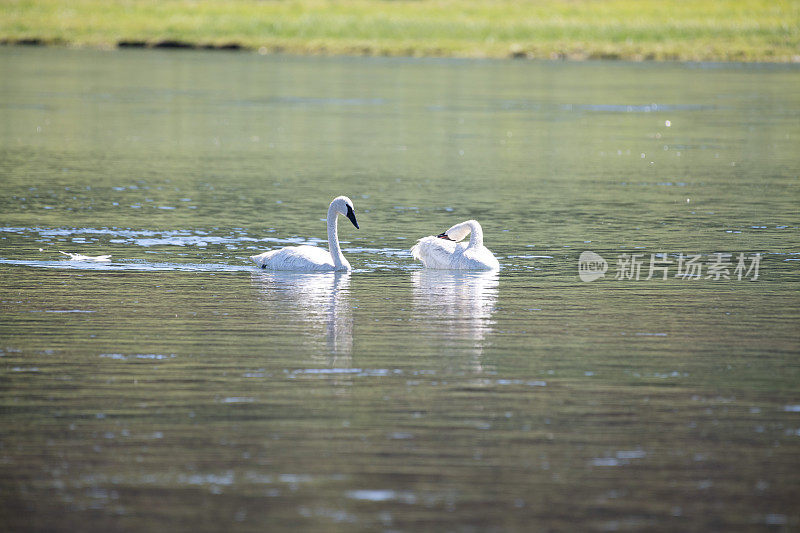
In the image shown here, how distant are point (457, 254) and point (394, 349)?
469cm

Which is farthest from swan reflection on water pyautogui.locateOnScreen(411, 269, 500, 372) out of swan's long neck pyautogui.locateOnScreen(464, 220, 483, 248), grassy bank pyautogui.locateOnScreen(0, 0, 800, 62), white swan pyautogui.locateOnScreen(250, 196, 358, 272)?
grassy bank pyautogui.locateOnScreen(0, 0, 800, 62)

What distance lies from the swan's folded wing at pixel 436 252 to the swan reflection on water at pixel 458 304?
14cm

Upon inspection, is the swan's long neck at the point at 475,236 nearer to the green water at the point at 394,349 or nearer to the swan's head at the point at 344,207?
the green water at the point at 394,349

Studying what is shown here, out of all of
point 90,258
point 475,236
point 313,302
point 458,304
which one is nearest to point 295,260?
point 313,302

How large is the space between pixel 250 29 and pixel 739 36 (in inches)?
1129

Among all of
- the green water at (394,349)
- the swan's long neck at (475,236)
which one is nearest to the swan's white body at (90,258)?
the green water at (394,349)

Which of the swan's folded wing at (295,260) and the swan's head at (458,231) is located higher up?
the swan's head at (458,231)

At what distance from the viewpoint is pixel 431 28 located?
76.9m

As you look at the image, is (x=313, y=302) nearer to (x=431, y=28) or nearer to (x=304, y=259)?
(x=304, y=259)

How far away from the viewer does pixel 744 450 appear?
795cm

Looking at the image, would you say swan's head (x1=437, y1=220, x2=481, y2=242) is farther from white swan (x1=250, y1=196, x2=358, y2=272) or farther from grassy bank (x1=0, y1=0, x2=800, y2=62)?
grassy bank (x1=0, y1=0, x2=800, y2=62)

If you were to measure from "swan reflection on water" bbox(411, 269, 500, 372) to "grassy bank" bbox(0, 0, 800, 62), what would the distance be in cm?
5482

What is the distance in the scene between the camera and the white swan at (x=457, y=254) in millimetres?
14766

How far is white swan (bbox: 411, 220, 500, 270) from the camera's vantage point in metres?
14.8
